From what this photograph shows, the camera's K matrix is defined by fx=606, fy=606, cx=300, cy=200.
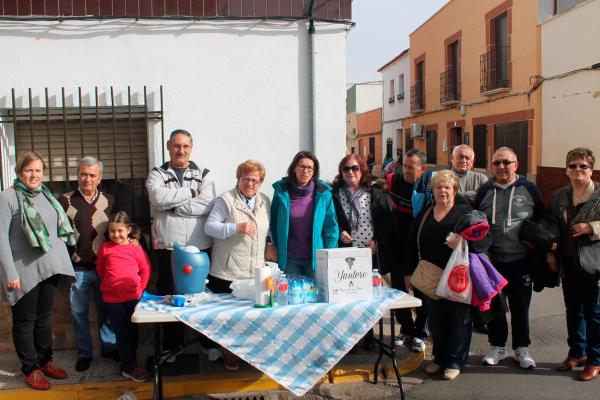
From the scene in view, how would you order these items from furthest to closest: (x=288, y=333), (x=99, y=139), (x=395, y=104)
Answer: (x=395, y=104) < (x=99, y=139) < (x=288, y=333)

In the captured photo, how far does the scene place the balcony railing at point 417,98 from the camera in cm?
2120

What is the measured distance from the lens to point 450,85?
727 inches

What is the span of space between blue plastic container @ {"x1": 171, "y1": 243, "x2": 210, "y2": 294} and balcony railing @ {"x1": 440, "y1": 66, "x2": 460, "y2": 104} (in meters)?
15.3

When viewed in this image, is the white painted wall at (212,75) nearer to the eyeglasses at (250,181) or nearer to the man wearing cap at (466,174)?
the man wearing cap at (466,174)

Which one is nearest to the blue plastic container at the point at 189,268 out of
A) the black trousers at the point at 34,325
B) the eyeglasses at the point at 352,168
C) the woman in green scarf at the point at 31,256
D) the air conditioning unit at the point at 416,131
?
the woman in green scarf at the point at 31,256

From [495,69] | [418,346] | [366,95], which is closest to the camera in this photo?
[418,346]

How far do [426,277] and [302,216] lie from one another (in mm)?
1018

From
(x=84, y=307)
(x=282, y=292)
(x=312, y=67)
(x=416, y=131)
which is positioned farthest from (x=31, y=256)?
(x=416, y=131)

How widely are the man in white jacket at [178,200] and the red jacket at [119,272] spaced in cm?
24

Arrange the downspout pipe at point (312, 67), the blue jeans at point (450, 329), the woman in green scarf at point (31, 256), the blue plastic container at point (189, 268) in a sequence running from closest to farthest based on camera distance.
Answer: the blue plastic container at point (189, 268) < the woman in green scarf at point (31, 256) < the blue jeans at point (450, 329) < the downspout pipe at point (312, 67)

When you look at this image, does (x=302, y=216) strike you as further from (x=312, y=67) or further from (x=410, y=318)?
(x=312, y=67)

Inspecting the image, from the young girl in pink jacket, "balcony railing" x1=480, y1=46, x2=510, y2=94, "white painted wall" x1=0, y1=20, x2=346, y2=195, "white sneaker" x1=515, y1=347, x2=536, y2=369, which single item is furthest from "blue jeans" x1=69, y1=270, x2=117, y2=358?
"balcony railing" x1=480, y1=46, x2=510, y2=94

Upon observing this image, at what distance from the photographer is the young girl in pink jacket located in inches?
169

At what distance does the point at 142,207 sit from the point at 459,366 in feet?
10.7
